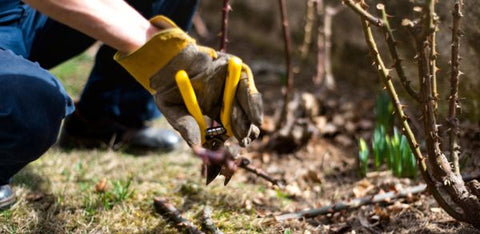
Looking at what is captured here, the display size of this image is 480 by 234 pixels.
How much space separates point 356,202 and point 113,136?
48.5 inches

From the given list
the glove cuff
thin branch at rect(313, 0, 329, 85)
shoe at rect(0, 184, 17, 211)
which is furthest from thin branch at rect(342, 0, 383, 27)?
thin branch at rect(313, 0, 329, 85)

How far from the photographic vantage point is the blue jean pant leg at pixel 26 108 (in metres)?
1.59

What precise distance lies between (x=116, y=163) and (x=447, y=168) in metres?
1.41

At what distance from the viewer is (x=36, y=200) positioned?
2.10 meters

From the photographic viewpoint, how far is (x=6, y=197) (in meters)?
1.97

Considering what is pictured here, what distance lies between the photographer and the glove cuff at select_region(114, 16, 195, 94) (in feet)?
5.04

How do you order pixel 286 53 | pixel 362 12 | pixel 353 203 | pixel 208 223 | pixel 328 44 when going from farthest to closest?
pixel 328 44 → pixel 286 53 → pixel 353 203 → pixel 208 223 → pixel 362 12

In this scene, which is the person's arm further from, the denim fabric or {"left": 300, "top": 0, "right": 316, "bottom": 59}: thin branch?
{"left": 300, "top": 0, "right": 316, "bottom": 59}: thin branch

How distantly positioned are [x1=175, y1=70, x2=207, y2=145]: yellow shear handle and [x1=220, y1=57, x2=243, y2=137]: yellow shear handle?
72 millimetres

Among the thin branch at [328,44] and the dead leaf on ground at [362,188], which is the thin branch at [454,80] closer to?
the dead leaf on ground at [362,188]

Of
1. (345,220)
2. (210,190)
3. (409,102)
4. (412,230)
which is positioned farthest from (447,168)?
(409,102)

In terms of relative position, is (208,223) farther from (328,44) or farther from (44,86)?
(328,44)

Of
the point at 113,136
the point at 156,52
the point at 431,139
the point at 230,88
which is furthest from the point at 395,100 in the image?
the point at 113,136

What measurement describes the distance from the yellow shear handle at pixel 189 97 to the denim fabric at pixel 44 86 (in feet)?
1.28
